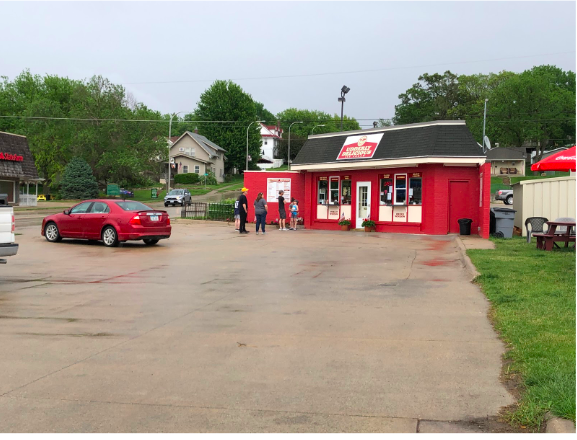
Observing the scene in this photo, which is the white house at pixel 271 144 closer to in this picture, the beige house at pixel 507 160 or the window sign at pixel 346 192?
the beige house at pixel 507 160

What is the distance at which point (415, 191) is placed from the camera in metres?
27.0

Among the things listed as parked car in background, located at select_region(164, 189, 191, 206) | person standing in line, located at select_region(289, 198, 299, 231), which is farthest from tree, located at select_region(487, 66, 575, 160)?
person standing in line, located at select_region(289, 198, 299, 231)

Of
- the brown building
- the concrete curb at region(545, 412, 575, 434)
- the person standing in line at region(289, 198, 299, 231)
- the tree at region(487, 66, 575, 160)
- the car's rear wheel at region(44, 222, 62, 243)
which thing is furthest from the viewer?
the tree at region(487, 66, 575, 160)

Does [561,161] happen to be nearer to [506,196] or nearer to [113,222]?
[113,222]

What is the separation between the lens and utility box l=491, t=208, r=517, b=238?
22.4 m

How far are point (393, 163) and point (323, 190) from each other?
538cm

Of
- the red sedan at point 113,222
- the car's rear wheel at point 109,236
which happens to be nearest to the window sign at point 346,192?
the red sedan at point 113,222

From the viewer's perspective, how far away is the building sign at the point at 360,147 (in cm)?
2814

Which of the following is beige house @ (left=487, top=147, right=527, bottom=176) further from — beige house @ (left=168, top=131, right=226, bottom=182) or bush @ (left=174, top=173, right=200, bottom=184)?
bush @ (left=174, top=173, right=200, bottom=184)

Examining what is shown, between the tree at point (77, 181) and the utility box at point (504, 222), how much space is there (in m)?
50.3

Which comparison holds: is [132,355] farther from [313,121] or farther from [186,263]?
[313,121]

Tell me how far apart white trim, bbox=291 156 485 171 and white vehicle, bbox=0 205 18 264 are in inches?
709

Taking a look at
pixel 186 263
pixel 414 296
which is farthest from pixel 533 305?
pixel 186 263

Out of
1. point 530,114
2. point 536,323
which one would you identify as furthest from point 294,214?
point 530,114
